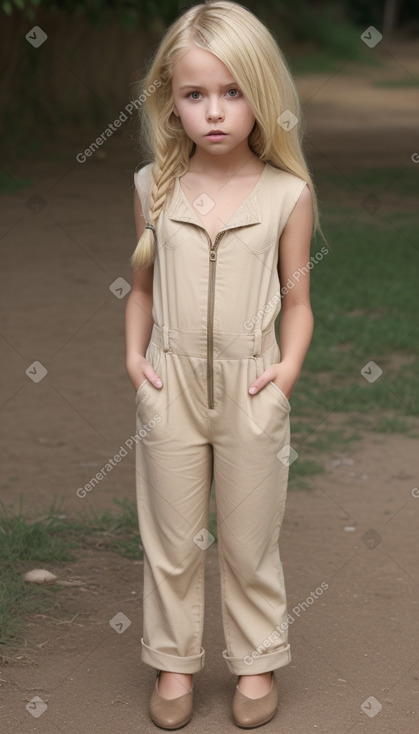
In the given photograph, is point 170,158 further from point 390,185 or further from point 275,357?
point 390,185

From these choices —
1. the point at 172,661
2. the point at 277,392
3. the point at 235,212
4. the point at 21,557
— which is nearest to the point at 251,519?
the point at 277,392

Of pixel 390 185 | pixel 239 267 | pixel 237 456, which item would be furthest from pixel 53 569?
pixel 390 185

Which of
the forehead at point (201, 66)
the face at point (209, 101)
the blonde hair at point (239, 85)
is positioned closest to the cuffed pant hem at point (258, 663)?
the blonde hair at point (239, 85)

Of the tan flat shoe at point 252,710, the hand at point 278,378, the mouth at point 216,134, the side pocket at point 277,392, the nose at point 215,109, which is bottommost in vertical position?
the tan flat shoe at point 252,710

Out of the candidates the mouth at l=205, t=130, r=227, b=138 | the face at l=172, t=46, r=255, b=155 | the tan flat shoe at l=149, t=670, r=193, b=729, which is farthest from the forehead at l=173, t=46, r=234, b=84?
the tan flat shoe at l=149, t=670, r=193, b=729

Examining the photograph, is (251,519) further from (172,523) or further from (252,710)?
(252,710)

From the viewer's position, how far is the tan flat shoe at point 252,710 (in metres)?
2.66

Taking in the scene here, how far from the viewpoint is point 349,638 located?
3.13 metres

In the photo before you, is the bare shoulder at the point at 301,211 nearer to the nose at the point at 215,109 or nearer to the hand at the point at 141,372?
the nose at the point at 215,109

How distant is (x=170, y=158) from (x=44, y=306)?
4557mm

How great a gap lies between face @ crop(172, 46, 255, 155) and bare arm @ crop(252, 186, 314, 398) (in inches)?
8.8

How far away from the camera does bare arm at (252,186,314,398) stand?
2.55 meters

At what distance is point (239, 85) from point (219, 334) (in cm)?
53

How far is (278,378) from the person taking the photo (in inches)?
99.8
